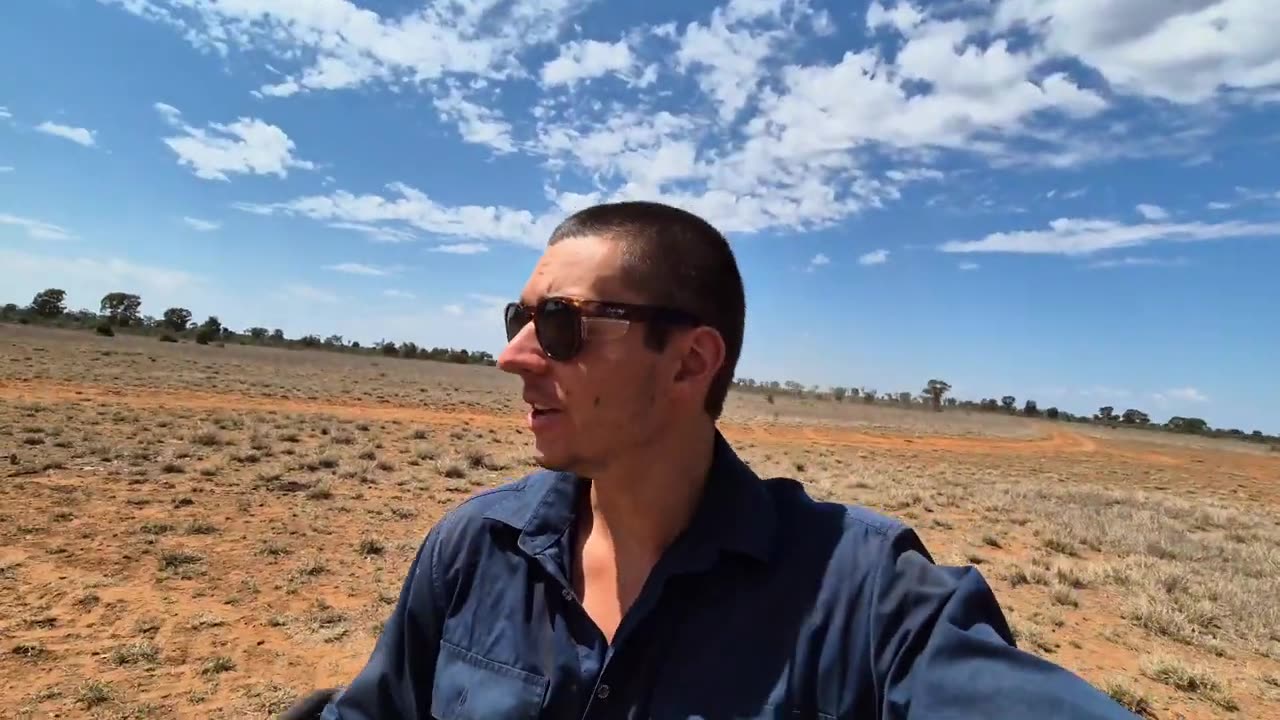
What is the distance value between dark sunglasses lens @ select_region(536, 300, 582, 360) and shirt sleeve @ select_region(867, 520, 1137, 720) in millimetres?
845

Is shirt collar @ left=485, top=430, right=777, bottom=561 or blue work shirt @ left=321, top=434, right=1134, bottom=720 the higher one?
Result: shirt collar @ left=485, top=430, right=777, bottom=561

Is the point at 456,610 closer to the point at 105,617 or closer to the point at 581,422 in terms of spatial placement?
the point at 581,422

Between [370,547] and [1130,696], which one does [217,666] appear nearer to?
[370,547]

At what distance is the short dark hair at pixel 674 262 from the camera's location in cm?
180

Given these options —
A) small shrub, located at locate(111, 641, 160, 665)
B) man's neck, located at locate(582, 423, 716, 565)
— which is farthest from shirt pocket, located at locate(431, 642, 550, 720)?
small shrub, located at locate(111, 641, 160, 665)

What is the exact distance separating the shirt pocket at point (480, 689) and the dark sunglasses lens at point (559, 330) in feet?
2.37

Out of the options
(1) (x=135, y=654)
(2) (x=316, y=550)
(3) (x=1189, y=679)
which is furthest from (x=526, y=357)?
(2) (x=316, y=550)

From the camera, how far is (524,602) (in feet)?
5.74

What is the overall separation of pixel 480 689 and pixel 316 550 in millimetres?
7640

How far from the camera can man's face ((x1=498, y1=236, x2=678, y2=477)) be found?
177 cm

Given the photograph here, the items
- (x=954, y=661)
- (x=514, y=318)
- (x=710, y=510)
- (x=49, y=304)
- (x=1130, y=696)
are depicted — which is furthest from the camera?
(x=49, y=304)

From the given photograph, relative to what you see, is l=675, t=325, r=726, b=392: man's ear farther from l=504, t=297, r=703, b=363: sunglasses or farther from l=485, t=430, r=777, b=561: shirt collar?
l=485, t=430, r=777, b=561: shirt collar

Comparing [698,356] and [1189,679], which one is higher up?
[698,356]

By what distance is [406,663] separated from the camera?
1.82 meters
